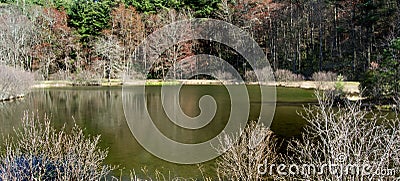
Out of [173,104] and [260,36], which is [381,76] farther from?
[260,36]

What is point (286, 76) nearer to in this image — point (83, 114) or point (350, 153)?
point (83, 114)

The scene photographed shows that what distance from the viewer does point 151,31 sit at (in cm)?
4653

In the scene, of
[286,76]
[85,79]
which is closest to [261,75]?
[286,76]

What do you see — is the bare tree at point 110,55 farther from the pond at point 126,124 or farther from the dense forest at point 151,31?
the pond at point 126,124

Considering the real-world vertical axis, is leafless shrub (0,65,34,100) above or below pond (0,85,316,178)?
above

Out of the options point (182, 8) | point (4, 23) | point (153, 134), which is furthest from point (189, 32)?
point (153, 134)

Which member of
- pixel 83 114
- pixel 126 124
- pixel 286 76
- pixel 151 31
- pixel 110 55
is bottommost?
pixel 126 124

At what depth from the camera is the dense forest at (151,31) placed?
39.2 meters

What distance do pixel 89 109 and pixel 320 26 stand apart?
28.2 m

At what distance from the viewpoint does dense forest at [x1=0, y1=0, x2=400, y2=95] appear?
1543 inches

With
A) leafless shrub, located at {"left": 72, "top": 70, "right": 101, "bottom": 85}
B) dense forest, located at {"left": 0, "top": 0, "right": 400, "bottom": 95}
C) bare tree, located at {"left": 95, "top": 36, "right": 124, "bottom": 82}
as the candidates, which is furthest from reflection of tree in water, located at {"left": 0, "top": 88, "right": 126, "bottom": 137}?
bare tree, located at {"left": 95, "top": 36, "right": 124, "bottom": 82}

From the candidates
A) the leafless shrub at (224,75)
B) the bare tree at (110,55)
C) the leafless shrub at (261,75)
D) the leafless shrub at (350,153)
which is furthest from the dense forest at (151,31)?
the leafless shrub at (350,153)

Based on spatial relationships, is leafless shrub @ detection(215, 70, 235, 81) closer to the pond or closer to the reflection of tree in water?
the pond

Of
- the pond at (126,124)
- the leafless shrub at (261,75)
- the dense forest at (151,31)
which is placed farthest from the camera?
the dense forest at (151,31)
